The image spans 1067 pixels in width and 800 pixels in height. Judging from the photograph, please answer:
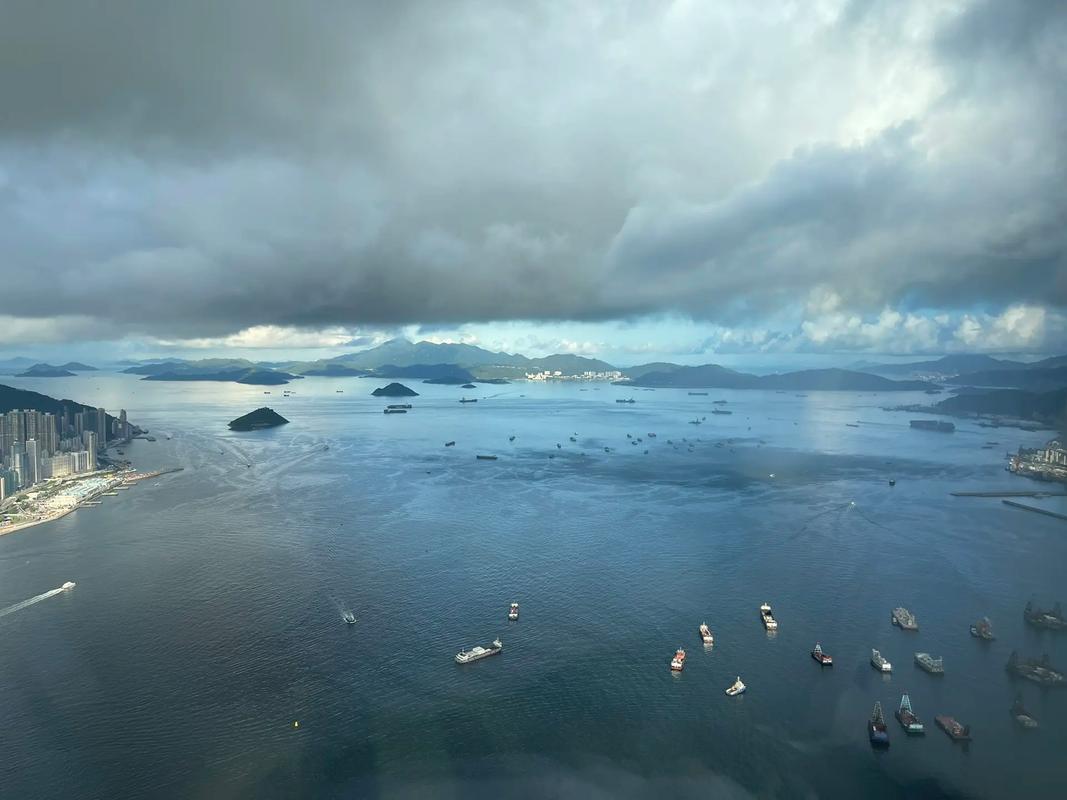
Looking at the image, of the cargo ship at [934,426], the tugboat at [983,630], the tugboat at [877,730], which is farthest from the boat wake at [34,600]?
the cargo ship at [934,426]

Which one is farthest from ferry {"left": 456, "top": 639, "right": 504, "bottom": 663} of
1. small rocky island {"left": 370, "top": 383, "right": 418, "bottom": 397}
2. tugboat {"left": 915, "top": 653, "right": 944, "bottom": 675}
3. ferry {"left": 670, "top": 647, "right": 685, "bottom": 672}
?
small rocky island {"left": 370, "top": 383, "right": 418, "bottom": 397}

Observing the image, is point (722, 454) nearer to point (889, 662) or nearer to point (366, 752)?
point (889, 662)

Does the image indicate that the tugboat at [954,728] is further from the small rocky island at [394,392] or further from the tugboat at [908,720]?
the small rocky island at [394,392]

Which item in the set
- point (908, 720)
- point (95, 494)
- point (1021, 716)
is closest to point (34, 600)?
point (95, 494)

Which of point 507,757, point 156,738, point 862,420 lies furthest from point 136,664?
point 862,420

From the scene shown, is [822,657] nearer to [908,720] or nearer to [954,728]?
[908,720]

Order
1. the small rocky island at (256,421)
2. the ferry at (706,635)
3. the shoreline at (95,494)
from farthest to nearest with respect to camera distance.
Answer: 1. the small rocky island at (256,421)
2. the shoreline at (95,494)
3. the ferry at (706,635)
